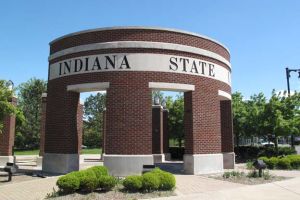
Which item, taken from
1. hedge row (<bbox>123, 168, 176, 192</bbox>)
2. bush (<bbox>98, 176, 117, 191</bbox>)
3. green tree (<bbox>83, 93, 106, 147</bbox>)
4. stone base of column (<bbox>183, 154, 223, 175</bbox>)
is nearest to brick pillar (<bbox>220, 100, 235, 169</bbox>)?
stone base of column (<bbox>183, 154, 223, 175</bbox>)

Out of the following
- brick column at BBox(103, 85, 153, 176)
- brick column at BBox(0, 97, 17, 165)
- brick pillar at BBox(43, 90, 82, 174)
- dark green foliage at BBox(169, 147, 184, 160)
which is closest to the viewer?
brick column at BBox(103, 85, 153, 176)

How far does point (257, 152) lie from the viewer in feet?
91.2

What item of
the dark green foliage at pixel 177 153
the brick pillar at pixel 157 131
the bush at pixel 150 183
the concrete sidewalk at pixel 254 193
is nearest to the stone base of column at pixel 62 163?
the bush at pixel 150 183

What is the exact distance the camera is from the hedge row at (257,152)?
25656 millimetres

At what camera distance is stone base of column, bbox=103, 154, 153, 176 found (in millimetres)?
15242

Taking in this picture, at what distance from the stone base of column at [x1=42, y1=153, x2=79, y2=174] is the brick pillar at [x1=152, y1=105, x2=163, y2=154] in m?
8.59

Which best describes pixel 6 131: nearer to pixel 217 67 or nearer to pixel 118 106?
pixel 118 106

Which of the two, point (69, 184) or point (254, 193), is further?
point (254, 193)

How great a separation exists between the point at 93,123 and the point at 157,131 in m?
60.9

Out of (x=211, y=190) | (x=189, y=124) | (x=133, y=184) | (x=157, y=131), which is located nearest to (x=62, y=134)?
(x=189, y=124)

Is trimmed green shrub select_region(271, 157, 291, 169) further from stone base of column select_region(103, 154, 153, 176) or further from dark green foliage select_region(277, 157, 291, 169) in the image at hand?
stone base of column select_region(103, 154, 153, 176)

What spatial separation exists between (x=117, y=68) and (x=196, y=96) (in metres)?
3.93

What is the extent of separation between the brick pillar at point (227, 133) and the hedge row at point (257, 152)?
272 inches

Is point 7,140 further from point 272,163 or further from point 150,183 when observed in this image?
point 272,163
